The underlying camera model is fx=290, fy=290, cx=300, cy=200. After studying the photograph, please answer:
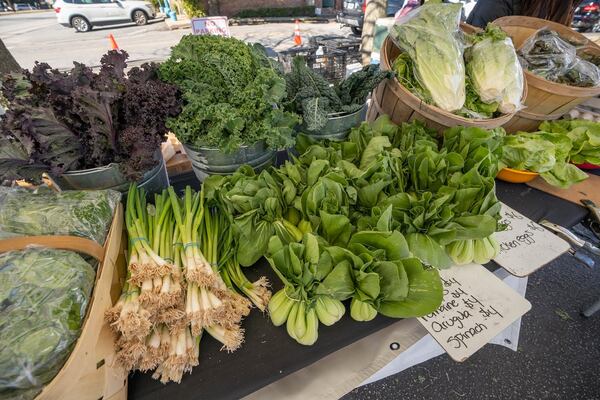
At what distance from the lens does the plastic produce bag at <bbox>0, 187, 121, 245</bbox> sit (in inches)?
38.5

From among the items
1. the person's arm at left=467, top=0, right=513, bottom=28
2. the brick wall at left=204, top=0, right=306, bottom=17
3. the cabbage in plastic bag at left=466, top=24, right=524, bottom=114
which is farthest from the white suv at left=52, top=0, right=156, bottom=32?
the cabbage in plastic bag at left=466, top=24, right=524, bottom=114

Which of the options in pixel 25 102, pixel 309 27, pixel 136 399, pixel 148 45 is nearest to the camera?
pixel 136 399

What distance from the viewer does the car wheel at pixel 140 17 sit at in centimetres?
1645

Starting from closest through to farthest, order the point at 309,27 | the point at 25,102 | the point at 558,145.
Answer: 1. the point at 25,102
2. the point at 558,145
3. the point at 309,27

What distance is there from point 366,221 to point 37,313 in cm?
102

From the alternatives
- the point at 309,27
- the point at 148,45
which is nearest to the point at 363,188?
the point at 148,45

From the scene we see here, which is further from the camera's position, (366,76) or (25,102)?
(366,76)

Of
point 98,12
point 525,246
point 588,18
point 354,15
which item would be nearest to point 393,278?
point 525,246

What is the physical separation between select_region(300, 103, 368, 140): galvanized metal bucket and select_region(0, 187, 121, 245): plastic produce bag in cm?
100

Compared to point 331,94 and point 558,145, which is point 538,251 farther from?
point 331,94

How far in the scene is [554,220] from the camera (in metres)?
1.52

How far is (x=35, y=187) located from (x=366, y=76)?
1618 millimetres

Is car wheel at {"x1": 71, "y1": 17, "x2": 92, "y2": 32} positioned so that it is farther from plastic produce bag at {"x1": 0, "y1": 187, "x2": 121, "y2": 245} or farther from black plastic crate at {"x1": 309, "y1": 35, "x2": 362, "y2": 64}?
plastic produce bag at {"x1": 0, "y1": 187, "x2": 121, "y2": 245}

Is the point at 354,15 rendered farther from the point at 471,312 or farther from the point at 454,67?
the point at 471,312
